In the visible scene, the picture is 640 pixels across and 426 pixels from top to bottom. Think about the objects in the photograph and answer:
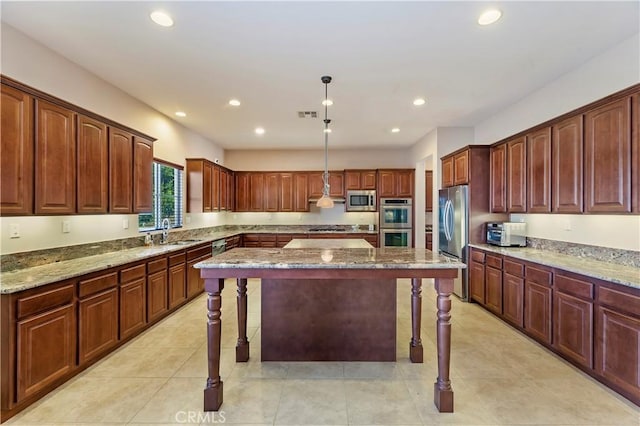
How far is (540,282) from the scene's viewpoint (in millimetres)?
3141

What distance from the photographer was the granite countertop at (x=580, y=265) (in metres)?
2.36

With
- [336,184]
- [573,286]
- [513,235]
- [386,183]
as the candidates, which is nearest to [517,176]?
[513,235]

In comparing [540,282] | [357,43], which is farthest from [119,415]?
[540,282]

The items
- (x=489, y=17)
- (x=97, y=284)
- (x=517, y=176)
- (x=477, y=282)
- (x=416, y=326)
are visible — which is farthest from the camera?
(x=477, y=282)

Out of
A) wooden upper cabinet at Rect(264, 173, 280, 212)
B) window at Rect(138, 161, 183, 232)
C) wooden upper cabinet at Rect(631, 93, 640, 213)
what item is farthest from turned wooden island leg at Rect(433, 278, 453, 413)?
wooden upper cabinet at Rect(264, 173, 280, 212)

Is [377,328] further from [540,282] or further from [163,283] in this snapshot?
[163,283]

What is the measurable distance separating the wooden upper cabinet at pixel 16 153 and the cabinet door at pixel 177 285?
1.92 m

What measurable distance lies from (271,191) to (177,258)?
3.51 metres

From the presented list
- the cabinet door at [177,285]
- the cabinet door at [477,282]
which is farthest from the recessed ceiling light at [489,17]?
the cabinet door at [177,285]

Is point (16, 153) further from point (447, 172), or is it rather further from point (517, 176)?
point (447, 172)

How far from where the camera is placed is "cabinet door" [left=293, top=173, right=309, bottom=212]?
741 cm

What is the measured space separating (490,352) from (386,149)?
532 cm

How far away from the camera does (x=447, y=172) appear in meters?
5.23

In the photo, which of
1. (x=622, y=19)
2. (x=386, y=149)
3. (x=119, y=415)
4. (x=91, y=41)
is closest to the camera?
(x=119, y=415)
